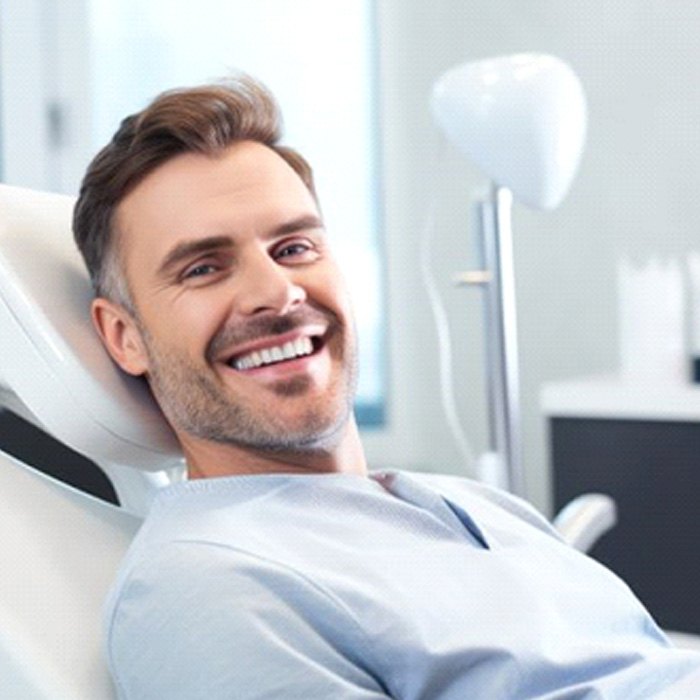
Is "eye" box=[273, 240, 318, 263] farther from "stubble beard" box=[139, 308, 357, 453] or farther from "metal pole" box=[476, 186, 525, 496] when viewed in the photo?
"metal pole" box=[476, 186, 525, 496]

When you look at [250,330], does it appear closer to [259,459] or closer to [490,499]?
[259,459]

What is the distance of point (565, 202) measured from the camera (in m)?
3.00

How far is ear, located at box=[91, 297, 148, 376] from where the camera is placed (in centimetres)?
125

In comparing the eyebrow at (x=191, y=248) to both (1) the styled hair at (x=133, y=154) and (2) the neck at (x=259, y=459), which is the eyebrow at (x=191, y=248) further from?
(2) the neck at (x=259, y=459)

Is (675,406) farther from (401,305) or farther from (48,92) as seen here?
(48,92)

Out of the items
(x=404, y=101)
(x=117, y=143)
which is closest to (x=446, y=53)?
(x=404, y=101)

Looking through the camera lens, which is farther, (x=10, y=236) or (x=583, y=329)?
(x=583, y=329)

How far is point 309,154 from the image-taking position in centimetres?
324

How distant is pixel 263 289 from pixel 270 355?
0.20 ft

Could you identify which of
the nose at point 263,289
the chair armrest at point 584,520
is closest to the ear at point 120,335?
the nose at point 263,289

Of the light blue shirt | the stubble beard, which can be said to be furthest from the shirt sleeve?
the stubble beard

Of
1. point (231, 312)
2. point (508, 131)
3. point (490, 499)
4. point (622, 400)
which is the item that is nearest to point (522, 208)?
point (622, 400)

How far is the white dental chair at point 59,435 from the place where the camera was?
3.63 feet

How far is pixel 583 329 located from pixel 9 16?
A: 145 centimetres
